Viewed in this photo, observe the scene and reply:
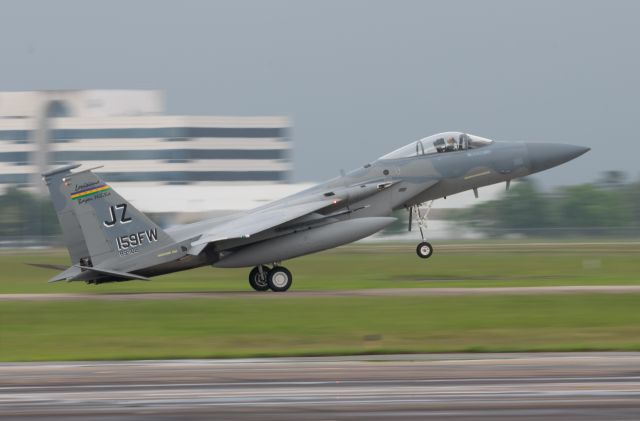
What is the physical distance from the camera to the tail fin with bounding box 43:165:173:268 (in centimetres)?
2670

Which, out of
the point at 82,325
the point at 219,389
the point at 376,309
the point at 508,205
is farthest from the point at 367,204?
the point at 508,205

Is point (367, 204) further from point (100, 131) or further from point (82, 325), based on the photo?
point (100, 131)

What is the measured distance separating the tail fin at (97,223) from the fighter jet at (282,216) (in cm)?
3

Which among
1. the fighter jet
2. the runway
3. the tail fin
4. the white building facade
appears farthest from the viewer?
the white building facade

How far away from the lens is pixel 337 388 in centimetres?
1316

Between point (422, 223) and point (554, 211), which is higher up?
point (422, 223)

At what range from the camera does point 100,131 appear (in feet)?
432

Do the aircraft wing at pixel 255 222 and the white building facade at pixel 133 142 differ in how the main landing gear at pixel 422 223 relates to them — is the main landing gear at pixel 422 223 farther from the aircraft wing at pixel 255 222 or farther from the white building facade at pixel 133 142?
the white building facade at pixel 133 142

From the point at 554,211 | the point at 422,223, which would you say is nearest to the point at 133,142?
the point at 554,211

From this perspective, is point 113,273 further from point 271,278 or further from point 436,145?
point 436,145

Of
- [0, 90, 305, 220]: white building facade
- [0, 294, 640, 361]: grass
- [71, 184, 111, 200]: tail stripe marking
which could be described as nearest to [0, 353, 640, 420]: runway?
[0, 294, 640, 361]: grass

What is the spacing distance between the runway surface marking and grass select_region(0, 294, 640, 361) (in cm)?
107

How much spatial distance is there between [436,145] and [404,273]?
34.4 feet

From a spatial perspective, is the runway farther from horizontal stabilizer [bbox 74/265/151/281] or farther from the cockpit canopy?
the cockpit canopy
